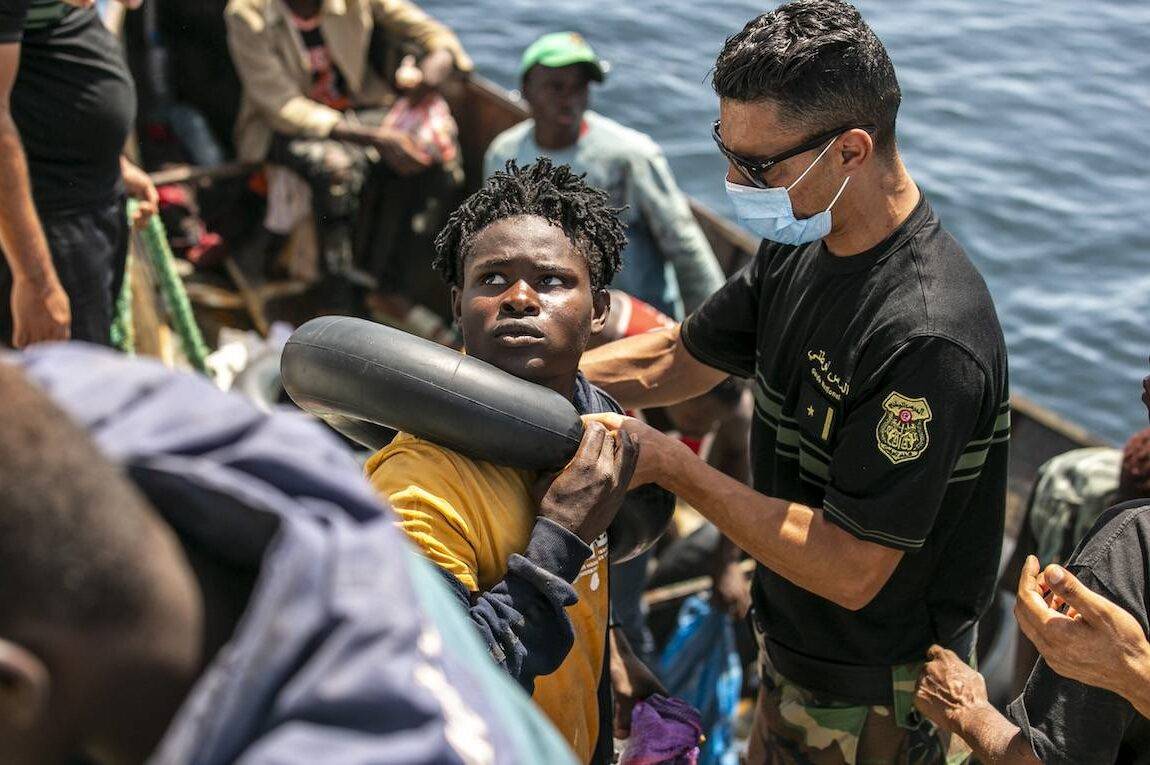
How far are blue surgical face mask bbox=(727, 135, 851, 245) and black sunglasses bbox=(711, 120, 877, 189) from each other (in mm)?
19

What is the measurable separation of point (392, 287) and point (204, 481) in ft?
19.9

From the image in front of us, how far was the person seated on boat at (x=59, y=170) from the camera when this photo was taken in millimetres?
3635

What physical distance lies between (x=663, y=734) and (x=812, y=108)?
1.48m

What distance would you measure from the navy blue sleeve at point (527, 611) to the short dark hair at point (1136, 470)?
219 centimetres

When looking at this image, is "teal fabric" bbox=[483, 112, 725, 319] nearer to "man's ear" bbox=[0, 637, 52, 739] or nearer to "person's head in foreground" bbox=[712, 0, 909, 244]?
"person's head in foreground" bbox=[712, 0, 909, 244]

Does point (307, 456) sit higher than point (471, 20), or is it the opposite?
point (307, 456)

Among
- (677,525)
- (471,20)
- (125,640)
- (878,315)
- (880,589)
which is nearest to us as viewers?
(125,640)

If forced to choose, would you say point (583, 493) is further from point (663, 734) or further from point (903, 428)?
point (663, 734)

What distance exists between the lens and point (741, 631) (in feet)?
16.2

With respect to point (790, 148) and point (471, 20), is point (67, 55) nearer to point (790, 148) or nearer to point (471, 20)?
point (790, 148)

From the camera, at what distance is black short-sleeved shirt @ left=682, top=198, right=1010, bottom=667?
8.57 feet

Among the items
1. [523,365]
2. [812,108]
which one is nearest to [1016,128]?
[812,108]

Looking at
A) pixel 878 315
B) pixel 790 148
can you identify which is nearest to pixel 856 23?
pixel 790 148

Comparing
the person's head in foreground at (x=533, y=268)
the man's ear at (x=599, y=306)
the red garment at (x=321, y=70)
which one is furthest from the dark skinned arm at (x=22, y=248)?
the red garment at (x=321, y=70)
